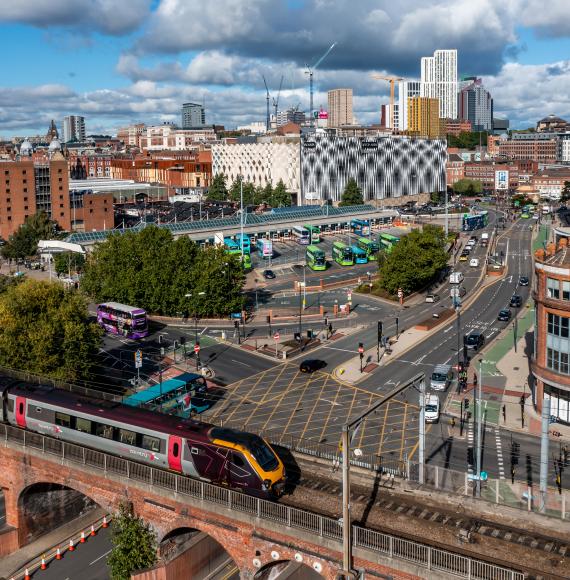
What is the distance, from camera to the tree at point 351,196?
164 meters

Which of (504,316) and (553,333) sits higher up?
(553,333)

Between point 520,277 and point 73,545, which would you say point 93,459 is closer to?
point 73,545

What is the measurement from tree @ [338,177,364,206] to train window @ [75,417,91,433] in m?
132

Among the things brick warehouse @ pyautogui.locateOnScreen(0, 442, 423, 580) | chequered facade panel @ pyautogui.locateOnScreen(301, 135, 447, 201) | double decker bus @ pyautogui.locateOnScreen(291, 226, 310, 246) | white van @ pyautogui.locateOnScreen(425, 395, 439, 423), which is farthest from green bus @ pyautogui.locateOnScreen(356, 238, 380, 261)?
brick warehouse @ pyautogui.locateOnScreen(0, 442, 423, 580)

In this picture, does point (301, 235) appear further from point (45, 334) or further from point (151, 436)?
point (151, 436)

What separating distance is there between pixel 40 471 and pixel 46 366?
47.5ft

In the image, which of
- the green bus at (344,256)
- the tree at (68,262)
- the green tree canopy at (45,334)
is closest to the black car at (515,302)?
the green bus at (344,256)

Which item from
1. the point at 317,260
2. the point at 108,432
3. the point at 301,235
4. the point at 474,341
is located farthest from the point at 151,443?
the point at 301,235

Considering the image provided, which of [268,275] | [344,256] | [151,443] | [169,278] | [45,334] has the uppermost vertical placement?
[169,278]

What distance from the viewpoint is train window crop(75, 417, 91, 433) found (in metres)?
35.1

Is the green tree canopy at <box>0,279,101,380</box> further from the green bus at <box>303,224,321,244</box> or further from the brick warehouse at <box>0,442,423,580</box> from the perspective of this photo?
the green bus at <box>303,224,321,244</box>

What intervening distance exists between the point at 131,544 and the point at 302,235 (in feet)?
292

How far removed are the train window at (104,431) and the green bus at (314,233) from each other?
3295 inches

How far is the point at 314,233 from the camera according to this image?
4808 inches
